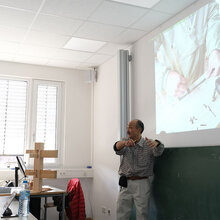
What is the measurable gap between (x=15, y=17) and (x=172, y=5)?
1933 mm

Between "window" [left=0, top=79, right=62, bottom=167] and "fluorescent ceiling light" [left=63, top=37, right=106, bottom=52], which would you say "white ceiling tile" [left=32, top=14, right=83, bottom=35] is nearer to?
"fluorescent ceiling light" [left=63, top=37, right=106, bottom=52]

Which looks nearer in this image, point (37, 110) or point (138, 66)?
point (138, 66)

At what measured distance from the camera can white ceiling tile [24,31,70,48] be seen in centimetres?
425

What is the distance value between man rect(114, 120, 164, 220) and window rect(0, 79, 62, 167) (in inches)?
96.4

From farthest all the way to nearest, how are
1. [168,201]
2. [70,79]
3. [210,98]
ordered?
[70,79]
[168,201]
[210,98]

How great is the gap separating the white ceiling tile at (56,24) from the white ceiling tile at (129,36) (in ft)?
2.21

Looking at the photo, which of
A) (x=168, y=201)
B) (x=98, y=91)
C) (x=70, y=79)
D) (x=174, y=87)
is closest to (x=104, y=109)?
(x=98, y=91)

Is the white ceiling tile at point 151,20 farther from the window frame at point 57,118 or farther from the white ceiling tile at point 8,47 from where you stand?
the window frame at point 57,118

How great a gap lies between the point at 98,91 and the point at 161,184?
275cm

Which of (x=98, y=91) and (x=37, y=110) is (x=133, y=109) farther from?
(x=37, y=110)

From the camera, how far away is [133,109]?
4410 mm

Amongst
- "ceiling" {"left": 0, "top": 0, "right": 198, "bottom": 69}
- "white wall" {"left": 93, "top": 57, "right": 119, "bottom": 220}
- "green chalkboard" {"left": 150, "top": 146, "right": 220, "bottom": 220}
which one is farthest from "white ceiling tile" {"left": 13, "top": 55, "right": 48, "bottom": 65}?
"green chalkboard" {"left": 150, "top": 146, "right": 220, "bottom": 220}

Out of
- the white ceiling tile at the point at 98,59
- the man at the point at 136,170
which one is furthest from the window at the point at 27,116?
the man at the point at 136,170

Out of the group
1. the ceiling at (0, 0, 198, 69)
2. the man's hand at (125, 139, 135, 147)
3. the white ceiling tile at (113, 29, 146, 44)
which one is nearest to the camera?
the man's hand at (125, 139, 135, 147)
